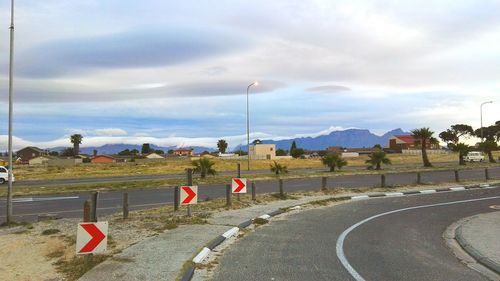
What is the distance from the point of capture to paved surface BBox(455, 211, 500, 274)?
1033cm

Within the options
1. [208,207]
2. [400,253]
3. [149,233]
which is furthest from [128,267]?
[208,207]

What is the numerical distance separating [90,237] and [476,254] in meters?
8.22

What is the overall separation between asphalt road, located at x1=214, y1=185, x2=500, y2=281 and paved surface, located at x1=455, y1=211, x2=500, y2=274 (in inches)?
20.5

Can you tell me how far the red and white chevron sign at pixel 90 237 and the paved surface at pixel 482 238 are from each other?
296 inches

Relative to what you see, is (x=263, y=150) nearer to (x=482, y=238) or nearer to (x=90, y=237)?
(x=482, y=238)

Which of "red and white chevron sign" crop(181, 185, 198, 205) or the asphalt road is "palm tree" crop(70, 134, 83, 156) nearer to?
the asphalt road

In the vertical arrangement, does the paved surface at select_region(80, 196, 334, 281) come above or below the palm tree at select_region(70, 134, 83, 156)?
below

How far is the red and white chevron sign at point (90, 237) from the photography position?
932 centimetres

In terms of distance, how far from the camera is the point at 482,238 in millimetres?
13062

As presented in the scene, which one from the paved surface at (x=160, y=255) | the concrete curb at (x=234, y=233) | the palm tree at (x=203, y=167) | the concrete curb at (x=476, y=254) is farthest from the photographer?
the palm tree at (x=203, y=167)

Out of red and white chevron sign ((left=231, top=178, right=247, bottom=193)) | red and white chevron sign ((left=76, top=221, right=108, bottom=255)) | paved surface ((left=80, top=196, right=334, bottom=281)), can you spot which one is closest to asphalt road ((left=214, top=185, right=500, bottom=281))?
paved surface ((left=80, top=196, right=334, bottom=281))

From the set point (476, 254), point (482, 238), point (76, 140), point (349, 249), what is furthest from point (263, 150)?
point (476, 254)

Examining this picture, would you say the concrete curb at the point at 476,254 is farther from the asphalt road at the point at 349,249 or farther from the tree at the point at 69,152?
the tree at the point at 69,152

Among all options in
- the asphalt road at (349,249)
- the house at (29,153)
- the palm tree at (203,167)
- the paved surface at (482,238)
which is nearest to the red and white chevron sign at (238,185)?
the asphalt road at (349,249)
